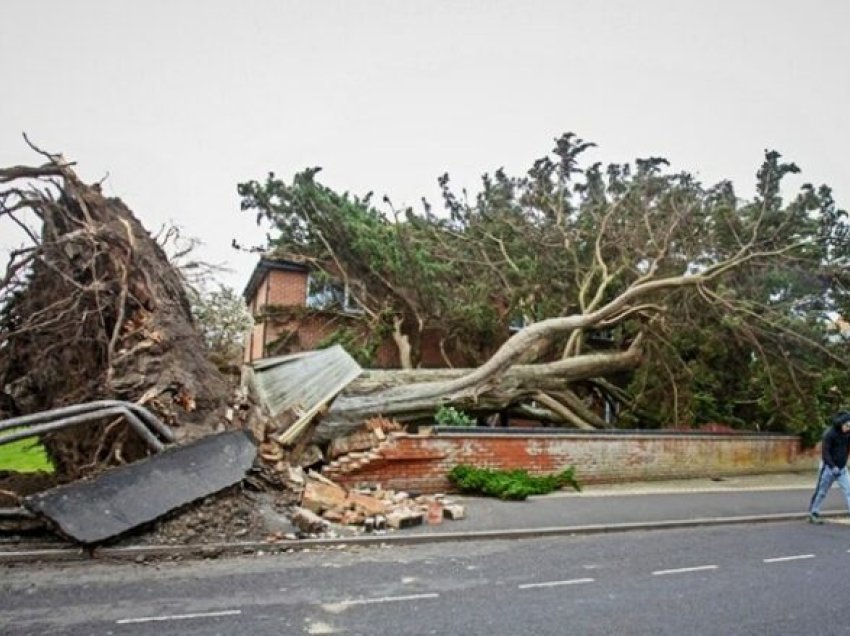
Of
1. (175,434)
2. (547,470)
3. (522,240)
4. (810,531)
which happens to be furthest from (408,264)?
(810,531)

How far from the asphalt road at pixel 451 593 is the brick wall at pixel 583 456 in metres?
3.56

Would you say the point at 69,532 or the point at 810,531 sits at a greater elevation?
the point at 69,532

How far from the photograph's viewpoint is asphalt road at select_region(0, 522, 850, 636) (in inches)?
182

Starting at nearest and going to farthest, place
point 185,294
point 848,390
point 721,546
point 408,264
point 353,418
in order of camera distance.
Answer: point 721,546
point 185,294
point 353,418
point 848,390
point 408,264

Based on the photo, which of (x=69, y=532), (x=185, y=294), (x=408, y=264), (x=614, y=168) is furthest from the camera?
(x=614, y=168)

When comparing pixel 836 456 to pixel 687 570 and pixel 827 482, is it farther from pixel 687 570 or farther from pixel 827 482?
pixel 687 570

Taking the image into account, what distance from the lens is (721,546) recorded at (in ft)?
26.1

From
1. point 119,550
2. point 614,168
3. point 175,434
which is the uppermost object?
point 614,168

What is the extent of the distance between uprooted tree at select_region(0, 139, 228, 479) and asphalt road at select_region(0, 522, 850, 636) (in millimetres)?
3008

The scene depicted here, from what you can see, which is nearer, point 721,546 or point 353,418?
point 721,546

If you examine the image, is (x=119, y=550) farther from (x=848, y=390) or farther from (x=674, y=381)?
(x=848, y=390)

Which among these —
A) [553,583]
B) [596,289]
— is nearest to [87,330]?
[553,583]

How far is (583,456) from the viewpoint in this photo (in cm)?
1288

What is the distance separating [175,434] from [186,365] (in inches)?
55.5
